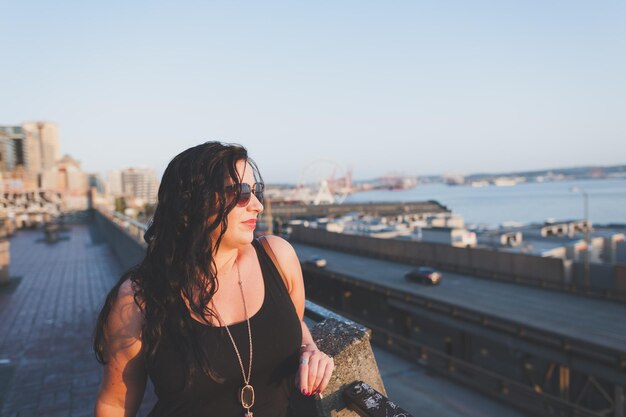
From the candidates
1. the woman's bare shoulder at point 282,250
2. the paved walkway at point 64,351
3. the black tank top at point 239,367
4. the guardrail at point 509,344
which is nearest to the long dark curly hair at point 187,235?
the black tank top at point 239,367

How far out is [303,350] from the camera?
1780 mm

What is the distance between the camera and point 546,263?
2050cm

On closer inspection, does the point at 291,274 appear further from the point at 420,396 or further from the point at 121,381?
the point at 420,396

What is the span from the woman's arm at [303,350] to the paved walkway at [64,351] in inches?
127

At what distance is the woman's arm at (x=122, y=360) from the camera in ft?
5.14

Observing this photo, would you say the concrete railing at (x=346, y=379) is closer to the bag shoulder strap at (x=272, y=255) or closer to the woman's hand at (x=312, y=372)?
the woman's hand at (x=312, y=372)

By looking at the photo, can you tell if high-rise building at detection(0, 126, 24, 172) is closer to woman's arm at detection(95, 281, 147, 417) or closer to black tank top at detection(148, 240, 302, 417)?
woman's arm at detection(95, 281, 147, 417)

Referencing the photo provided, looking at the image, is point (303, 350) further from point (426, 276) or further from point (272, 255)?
point (426, 276)

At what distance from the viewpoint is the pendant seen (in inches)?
63.0

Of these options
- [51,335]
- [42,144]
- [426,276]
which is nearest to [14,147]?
[42,144]

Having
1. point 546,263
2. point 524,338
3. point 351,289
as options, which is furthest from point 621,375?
point 351,289

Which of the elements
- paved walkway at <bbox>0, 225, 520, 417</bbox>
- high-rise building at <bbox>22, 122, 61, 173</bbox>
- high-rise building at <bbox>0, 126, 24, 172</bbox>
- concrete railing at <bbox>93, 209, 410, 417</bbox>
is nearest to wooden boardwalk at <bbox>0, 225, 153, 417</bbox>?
paved walkway at <bbox>0, 225, 520, 417</bbox>

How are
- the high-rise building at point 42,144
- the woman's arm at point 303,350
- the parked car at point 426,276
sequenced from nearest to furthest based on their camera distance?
the woman's arm at point 303,350 < the parked car at point 426,276 < the high-rise building at point 42,144

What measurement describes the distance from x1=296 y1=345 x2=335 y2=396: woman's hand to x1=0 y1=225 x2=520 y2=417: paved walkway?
10.8 feet
